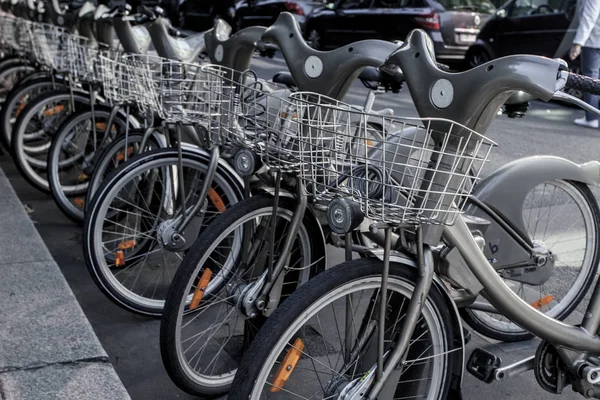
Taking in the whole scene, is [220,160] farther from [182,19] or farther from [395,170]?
[182,19]

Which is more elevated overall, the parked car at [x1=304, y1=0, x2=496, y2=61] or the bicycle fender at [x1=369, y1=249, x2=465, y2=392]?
the bicycle fender at [x1=369, y1=249, x2=465, y2=392]

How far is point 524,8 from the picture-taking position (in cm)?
1114

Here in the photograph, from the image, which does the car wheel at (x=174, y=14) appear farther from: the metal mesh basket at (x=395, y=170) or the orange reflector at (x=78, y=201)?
the metal mesh basket at (x=395, y=170)

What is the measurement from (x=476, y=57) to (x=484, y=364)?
9742 mm

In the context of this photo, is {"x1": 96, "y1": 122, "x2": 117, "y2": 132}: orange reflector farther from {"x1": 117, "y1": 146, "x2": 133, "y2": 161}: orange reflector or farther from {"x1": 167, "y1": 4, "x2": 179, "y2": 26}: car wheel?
{"x1": 167, "y1": 4, "x2": 179, "y2": 26}: car wheel

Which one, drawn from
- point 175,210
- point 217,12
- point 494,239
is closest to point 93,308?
point 175,210

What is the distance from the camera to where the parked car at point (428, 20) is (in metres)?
12.2

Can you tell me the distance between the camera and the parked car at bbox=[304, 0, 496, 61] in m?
Answer: 12.2

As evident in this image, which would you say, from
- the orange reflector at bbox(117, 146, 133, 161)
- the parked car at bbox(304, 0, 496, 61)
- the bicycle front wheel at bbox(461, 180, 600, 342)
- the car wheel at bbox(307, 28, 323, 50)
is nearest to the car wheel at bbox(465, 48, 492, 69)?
the parked car at bbox(304, 0, 496, 61)

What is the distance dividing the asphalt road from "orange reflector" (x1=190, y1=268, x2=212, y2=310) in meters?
0.35

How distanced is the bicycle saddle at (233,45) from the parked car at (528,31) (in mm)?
7474

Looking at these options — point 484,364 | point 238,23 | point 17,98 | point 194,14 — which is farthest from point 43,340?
point 194,14

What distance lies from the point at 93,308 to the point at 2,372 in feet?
3.36

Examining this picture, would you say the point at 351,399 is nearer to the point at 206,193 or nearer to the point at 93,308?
the point at 206,193
